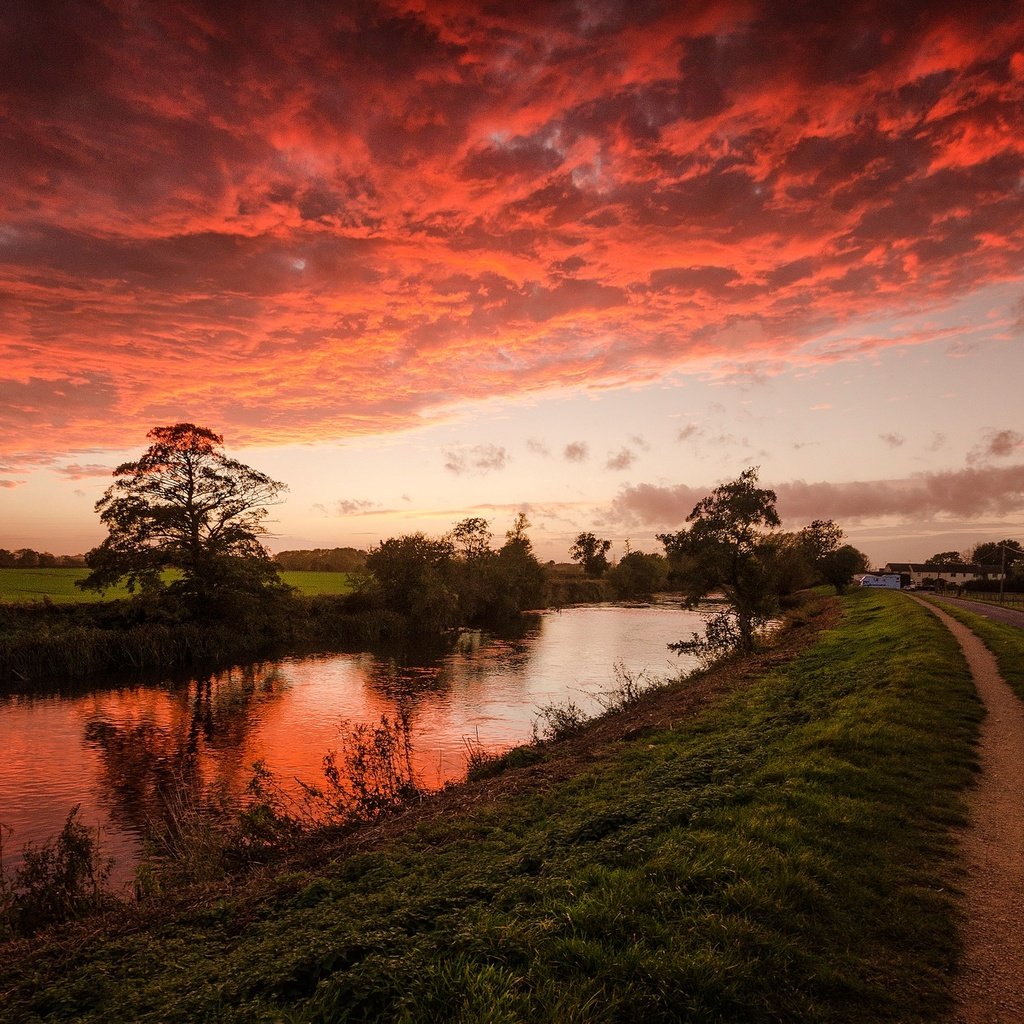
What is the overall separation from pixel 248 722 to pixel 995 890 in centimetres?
2460

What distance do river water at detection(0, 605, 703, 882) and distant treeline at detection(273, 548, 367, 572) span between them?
81.3 m

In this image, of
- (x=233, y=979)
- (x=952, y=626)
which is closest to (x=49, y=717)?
(x=233, y=979)

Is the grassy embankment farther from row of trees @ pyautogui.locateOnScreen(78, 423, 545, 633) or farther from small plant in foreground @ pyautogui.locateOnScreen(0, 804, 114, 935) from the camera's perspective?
row of trees @ pyautogui.locateOnScreen(78, 423, 545, 633)

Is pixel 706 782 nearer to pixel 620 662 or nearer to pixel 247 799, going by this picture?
pixel 247 799

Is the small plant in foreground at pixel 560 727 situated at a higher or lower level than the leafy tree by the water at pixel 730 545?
lower

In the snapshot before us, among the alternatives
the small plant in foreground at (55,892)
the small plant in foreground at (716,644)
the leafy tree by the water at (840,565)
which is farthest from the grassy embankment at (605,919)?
the leafy tree by the water at (840,565)

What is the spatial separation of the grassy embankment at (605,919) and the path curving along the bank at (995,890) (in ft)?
0.72

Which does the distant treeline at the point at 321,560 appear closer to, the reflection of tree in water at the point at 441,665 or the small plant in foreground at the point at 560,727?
the reflection of tree in water at the point at 441,665

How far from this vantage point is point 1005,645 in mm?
24547

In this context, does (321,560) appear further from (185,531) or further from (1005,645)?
(1005,645)

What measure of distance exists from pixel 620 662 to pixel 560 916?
33.8 meters

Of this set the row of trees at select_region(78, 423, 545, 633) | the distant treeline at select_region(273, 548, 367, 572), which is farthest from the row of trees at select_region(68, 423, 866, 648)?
the distant treeline at select_region(273, 548, 367, 572)

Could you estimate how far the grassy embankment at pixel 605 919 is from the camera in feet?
16.0

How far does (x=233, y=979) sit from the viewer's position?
563cm
